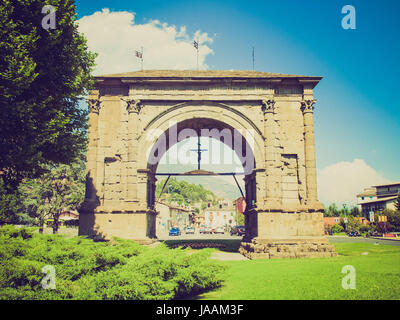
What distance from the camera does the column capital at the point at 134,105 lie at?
18562 mm

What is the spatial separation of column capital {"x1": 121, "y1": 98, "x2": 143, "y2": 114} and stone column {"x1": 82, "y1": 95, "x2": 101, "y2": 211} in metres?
1.81

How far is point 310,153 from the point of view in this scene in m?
18.3

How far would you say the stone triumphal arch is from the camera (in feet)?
57.7

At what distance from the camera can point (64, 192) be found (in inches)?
1463

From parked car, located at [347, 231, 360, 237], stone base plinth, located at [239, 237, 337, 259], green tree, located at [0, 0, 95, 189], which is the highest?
green tree, located at [0, 0, 95, 189]

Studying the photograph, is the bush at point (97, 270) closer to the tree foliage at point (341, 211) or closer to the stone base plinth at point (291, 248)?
the stone base plinth at point (291, 248)

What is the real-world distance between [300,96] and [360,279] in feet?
39.9

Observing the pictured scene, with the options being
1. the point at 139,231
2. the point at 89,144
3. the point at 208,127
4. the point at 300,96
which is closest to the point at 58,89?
the point at 89,144

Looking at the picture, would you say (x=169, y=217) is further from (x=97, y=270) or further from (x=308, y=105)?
(x=97, y=270)

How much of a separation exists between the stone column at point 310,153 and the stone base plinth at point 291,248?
2.01 metres

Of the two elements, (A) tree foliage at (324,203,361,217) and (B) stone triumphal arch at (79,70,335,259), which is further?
(A) tree foliage at (324,203,361,217)

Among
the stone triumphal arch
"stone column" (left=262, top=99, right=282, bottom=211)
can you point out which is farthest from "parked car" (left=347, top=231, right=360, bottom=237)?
"stone column" (left=262, top=99, right=282, bottom=211)

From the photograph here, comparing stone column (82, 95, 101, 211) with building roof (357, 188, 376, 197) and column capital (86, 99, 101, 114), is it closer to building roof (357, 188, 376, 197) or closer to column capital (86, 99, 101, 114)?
column capital (86, 99, 101, 114)
